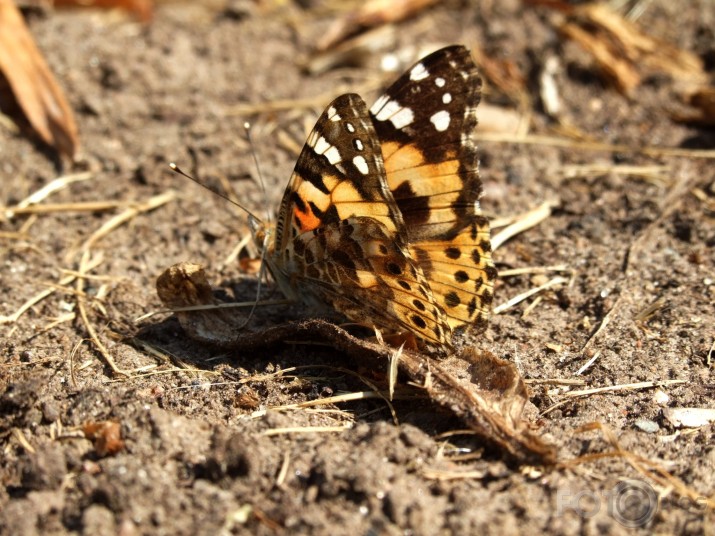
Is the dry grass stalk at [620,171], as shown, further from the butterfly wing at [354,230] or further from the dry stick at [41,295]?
the dry stick at [41,295]

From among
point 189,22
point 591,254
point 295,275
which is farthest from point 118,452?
point 189,22

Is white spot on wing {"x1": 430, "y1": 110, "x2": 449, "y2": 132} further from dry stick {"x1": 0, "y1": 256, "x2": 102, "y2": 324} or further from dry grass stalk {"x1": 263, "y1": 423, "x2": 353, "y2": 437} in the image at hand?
dry stick {"x1": 0, "y1": 256, "x2": 102, "y2": 324}

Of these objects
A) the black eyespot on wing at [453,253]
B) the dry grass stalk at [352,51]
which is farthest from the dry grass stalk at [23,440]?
the dry grass stalk at [352,51]

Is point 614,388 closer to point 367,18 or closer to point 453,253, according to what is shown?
point 453,253

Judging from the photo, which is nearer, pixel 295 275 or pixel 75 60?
pixel 295 275

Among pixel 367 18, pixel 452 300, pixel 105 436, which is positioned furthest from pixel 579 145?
pixel 105 436

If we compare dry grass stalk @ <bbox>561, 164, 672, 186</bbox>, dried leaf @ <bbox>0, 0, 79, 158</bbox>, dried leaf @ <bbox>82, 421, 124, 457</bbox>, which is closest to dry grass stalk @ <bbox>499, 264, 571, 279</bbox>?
dry grass stalk @ <bbox>561, 164, 672, 186</bbox>

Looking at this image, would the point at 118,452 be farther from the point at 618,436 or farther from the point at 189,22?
the point at 189,22
